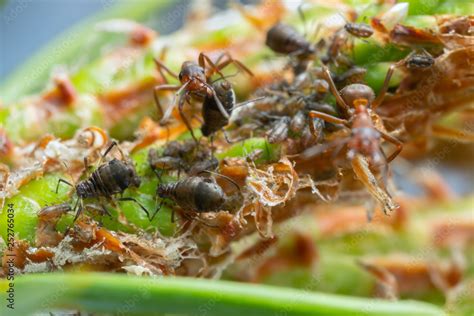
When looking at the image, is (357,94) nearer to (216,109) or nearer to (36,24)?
(216,109)

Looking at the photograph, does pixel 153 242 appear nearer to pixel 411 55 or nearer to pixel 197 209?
pixel 197 209

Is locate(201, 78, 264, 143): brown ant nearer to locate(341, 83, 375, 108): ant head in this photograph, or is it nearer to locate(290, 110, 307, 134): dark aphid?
locate(290, 110, 307, 134): dark aphid

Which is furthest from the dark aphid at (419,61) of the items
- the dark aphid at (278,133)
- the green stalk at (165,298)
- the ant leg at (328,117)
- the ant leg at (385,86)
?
the green stalk at (165,298)

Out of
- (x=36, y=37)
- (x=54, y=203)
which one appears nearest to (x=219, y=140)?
(x=54, y=203)

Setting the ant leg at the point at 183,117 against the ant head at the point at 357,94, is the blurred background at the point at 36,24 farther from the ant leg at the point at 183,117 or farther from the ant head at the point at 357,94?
the ant head at the point at 357,94

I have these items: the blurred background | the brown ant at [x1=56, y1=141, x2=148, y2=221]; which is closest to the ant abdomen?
the brown ant at [x1=56, y1=141, x2=148, y2=221]

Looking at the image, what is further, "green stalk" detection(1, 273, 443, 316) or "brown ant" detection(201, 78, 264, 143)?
"brown ant" detection(201, 78, 264, 143)

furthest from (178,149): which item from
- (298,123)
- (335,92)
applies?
(335,92)
